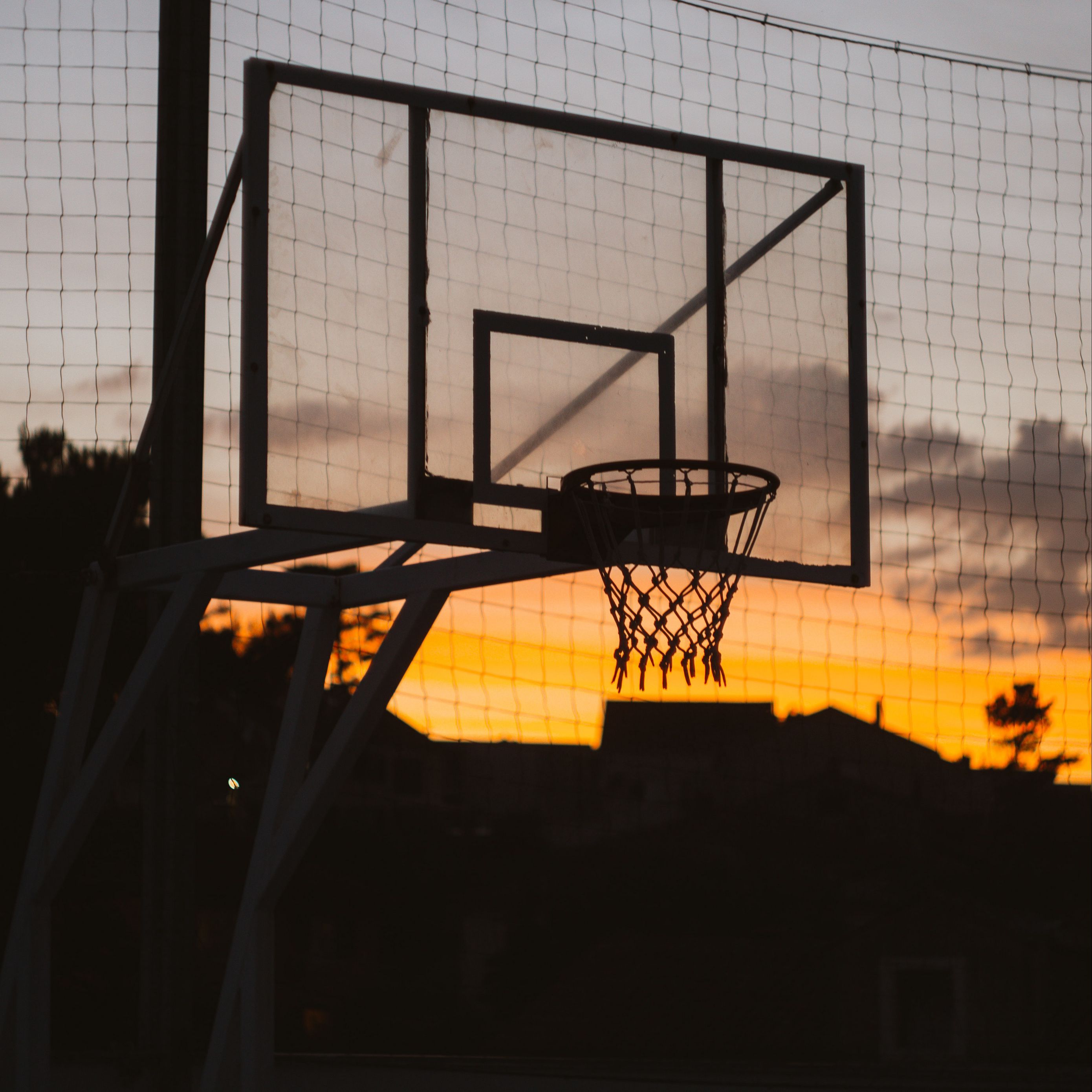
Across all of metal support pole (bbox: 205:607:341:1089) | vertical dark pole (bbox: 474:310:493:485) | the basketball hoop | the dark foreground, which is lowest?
the dark foreground

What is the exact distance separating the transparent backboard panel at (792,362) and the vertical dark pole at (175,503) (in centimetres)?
177

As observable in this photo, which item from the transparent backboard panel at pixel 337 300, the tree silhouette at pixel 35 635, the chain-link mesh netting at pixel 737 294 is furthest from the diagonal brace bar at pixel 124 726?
the tree silhouette at pixel 35 635

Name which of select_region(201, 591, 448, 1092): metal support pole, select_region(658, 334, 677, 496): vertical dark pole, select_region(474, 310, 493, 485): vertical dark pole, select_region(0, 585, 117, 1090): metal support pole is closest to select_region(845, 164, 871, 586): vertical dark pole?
select_region(658, 334, 677, 496): vertical dark pole

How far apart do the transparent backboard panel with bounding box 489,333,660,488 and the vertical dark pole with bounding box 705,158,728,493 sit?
161mm

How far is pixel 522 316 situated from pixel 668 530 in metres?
0.65

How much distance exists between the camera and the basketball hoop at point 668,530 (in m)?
3.32

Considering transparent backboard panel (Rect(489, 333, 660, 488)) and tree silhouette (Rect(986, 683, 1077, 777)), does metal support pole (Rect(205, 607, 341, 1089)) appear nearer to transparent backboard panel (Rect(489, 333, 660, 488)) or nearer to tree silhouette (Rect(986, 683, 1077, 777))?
transparent backboard panel (Rect(489, 333, 660, 488))

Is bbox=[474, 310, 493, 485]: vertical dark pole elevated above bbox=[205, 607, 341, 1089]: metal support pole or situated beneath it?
elevated above

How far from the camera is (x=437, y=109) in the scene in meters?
3.42

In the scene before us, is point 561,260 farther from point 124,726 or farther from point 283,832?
point 283,832

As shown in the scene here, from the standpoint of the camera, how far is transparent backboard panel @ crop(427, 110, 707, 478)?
11.0 feet

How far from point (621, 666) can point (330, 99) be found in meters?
1.50

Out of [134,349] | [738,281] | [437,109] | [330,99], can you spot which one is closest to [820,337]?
[738,281]

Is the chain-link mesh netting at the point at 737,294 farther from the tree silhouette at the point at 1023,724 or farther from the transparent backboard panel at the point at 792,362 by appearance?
the tree silhouette at the point at 1023,724
